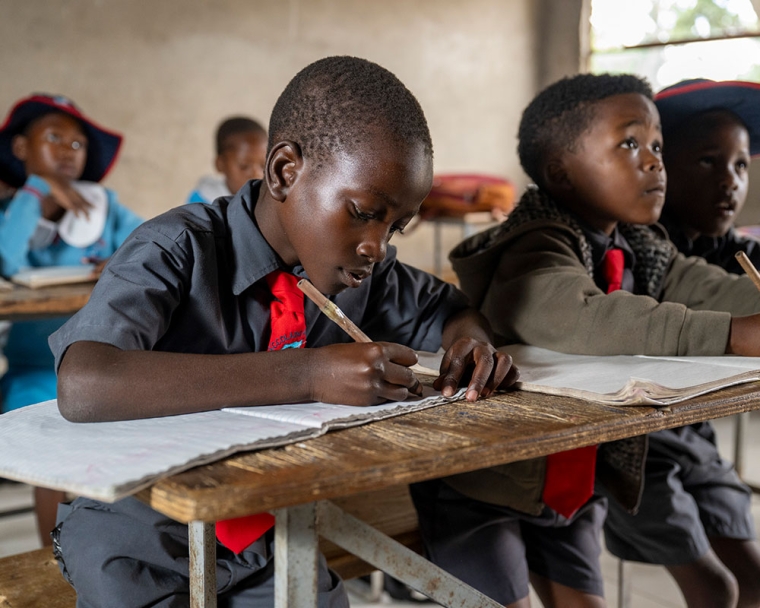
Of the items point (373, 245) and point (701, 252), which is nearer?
point (373, 245)

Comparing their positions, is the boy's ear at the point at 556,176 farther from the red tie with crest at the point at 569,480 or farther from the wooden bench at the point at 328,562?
the wooden bench at the point at 328,562

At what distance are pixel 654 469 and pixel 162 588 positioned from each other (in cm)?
108

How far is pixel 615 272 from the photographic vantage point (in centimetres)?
156

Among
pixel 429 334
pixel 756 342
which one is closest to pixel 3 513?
pixel 429 334

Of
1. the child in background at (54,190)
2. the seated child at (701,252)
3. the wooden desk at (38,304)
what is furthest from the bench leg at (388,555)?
the child in background at (54,190)

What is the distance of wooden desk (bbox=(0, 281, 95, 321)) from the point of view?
6.84 ft

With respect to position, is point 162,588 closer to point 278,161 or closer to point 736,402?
point 278,161

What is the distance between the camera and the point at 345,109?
1.09m

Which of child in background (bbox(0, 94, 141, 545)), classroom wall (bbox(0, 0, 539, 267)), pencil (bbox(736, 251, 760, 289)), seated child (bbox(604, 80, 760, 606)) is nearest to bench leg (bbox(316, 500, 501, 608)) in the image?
pencil (bbox(736, 251, 760, 289))

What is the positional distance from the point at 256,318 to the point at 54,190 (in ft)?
6.48

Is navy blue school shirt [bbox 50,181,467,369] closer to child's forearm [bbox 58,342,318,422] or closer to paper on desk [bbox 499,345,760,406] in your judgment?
child's forearm [bbox 58,342,318,422]

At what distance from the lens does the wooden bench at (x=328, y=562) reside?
118 cm

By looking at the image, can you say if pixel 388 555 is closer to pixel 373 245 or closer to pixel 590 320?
pixel 373 245

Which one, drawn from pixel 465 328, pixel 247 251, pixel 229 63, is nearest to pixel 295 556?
pixel 247 251
